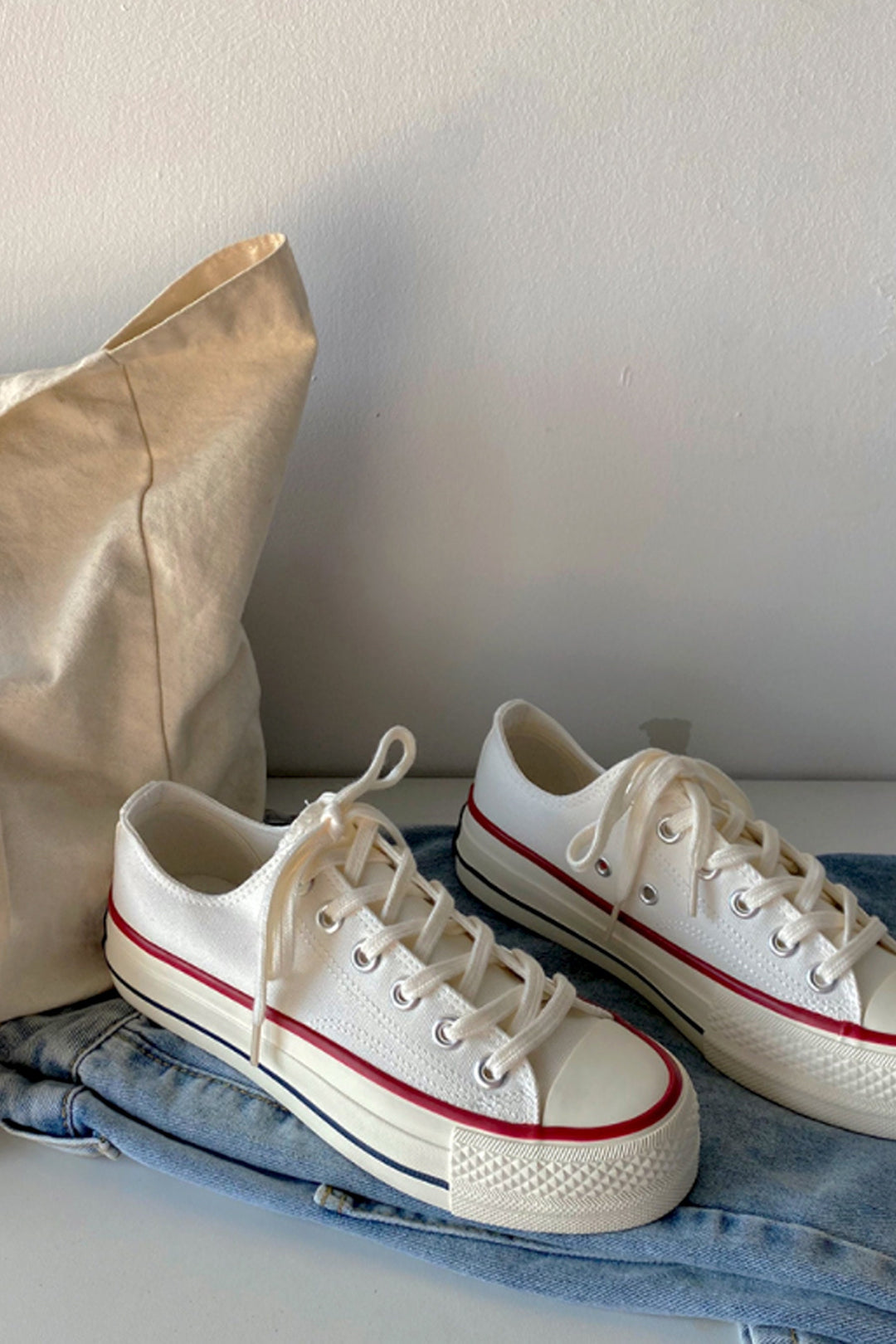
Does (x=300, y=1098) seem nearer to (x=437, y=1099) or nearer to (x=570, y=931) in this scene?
(x=437, y=1099)

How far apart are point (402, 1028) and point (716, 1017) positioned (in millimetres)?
179

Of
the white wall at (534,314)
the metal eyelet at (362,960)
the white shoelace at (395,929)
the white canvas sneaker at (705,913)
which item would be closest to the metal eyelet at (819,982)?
the white canvas sneaker at (705,913)

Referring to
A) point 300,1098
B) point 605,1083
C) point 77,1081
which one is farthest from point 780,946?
point 77,1081

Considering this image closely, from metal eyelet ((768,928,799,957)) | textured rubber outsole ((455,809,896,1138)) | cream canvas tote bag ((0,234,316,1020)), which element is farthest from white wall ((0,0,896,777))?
metal eyelet ((768,928,799,957))

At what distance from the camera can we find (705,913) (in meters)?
0.56

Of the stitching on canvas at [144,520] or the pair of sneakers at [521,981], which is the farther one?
the stitching on canvas at [144,520]

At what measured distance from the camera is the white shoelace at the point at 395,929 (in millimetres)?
476

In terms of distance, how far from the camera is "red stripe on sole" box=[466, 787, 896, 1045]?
51 centimetres

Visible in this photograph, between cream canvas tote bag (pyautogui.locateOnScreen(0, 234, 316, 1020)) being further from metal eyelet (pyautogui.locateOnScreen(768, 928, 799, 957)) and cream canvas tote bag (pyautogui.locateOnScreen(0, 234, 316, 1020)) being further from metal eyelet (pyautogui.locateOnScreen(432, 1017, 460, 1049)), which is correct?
metal eyelet (pyautogui.locateOnScreen(768, 928, 799, 957))

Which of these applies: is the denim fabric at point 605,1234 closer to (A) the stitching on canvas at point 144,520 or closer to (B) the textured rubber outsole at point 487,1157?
(B) the textured rubber outsole at point 487,1157

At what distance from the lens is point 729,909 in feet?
1.82

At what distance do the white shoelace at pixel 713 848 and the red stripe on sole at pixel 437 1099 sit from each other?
0.10 metres

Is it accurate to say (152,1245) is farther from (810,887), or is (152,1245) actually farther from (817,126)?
(817,126)

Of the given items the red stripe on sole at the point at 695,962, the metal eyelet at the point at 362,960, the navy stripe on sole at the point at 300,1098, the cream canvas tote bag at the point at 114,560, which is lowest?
the navy stripe on sole at the point at 300,1098
